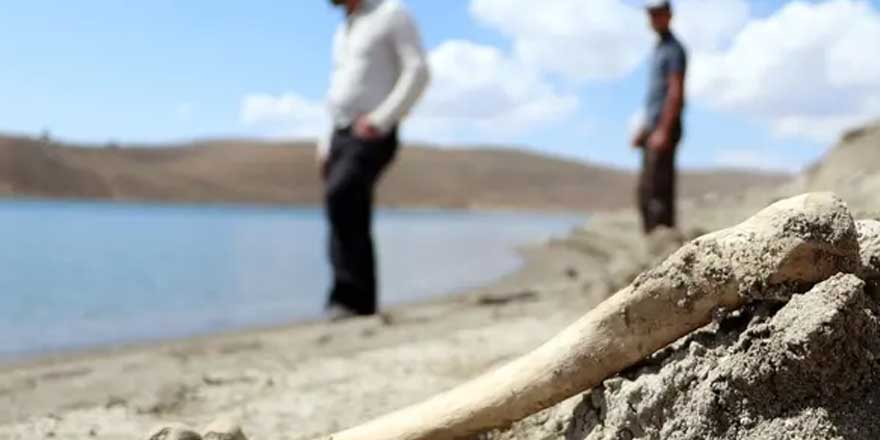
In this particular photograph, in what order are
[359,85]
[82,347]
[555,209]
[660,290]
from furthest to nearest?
[555,209]
[82,347]
[359,85]
[660,290]

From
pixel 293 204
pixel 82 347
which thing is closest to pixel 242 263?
pixel 82 347

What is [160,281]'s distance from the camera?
9680 mm

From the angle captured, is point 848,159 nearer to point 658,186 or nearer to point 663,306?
point 658,186

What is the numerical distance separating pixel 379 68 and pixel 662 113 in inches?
69.6

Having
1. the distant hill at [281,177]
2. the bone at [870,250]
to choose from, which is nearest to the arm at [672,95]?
the bone at [870,250]

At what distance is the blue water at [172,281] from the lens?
667cm

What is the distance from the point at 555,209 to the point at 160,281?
57.5 m

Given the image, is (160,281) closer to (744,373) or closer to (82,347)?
(82,347)

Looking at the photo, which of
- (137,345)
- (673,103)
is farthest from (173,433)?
(673,103)

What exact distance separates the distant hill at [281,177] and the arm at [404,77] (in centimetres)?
4379

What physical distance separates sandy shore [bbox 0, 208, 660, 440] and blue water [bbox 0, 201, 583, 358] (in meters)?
1.09

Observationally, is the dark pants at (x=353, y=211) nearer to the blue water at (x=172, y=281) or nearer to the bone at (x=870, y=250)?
the blue water at (x=172, y=281)

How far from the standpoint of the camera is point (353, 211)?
211 inches

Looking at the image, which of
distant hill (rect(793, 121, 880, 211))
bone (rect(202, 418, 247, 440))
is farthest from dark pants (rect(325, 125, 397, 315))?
distant hill (rect(793, 121, 880, 211))
